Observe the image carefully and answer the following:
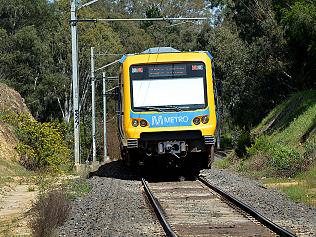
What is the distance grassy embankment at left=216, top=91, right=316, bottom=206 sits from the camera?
1784 cm

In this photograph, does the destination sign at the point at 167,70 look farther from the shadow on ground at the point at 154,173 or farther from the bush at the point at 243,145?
the bush at the point at 243,145

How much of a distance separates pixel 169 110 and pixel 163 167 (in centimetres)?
494

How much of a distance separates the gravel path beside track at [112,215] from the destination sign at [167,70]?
10.6ft

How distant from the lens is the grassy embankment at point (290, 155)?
17.8 metres

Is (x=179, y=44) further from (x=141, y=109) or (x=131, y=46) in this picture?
(x=141, y=109)

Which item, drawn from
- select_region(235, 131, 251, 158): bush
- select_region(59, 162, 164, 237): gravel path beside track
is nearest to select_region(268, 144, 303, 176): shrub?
select_region(59, 162, 164, 237): gravel path beside track

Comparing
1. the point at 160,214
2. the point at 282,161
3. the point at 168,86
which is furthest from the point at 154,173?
the point at 160,214

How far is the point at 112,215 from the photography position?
41.7 ft

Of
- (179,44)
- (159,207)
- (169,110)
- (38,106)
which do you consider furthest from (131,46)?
(159,207)

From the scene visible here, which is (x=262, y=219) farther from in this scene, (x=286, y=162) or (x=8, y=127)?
(x=8, y=127)

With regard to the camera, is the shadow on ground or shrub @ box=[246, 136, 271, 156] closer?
the shadow on ground

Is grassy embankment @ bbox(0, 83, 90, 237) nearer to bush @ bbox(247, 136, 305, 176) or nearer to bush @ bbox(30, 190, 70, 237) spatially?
bush @ bbox(30, 190, 70, 237)

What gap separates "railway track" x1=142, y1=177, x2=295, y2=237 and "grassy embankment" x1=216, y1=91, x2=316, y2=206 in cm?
192

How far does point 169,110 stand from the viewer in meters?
18.6
